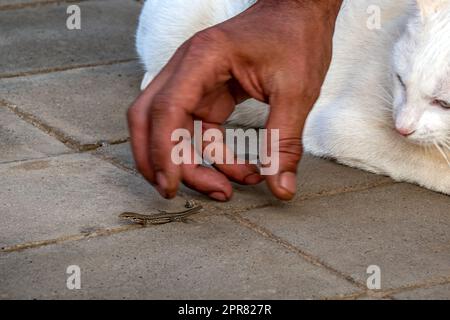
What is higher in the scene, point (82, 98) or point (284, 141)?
point (284, 141)

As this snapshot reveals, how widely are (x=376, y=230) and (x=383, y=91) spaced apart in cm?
69

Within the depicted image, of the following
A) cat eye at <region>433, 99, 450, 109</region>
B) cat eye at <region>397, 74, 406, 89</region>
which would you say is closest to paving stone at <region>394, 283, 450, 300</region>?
cat eye at <region>433, 99, 450, 109</region>

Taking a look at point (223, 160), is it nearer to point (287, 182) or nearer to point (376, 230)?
point (287, 182)

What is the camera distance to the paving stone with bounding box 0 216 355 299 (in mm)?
2576

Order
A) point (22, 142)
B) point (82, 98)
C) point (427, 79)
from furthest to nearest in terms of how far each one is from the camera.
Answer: point (82, 98)
point (22, 142)
point (427, 79)

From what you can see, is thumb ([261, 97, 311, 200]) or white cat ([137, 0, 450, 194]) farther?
white cat ([137, 0, 450, 194])

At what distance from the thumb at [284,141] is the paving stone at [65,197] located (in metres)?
0.48

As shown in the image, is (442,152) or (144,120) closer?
(144,120)

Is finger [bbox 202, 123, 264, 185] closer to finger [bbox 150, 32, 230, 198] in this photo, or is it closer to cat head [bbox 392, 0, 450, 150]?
finger [bbox 150, 32, 230, 198]

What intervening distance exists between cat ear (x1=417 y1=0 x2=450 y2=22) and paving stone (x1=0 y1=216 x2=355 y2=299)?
3.04ft

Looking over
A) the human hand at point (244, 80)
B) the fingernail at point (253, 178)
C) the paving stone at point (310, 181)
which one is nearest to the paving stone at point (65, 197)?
the paving stone at point (310, 181)

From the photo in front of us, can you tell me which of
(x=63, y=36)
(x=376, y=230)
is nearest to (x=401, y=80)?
(x=376, y=230)

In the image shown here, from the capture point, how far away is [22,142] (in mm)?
3662

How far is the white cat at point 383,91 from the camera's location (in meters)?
3.22
